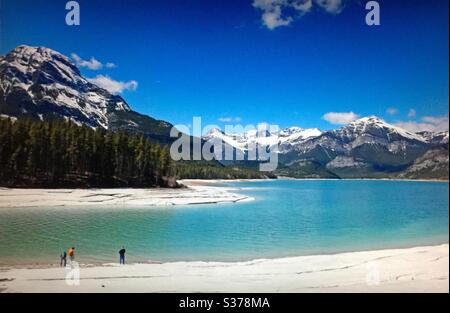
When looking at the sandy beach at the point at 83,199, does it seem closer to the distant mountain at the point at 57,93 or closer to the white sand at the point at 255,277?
the distant mountain at the point at 57,93

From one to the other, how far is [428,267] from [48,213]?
2417 centimetres

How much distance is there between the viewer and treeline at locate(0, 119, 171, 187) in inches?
1390

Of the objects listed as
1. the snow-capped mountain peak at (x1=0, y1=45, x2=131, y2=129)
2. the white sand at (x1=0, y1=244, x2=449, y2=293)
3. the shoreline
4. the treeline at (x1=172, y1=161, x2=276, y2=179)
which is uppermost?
the snow-capped mountain peak at (x1=0, y1=45, x2=131, y2=129)

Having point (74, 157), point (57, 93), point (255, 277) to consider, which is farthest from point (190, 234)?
point (57, 93)

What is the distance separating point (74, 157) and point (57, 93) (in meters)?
14.7

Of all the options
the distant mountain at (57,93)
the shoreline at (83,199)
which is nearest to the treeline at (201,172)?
the distant mountain at (57,93)

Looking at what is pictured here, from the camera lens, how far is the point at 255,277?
1392 cm

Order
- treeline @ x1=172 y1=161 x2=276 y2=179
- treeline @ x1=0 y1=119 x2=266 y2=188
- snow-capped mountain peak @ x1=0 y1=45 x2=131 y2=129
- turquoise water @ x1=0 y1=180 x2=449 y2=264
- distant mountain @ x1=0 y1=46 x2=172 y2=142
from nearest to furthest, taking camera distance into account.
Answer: turquoise water @ x1=0 y1=180 x2=449 y2=264 < snow-capped mountain peak @ x1=0 y1=45 x2=131 y2=129 < distant mountain @ x1=0 y1=46 x2=172 y2=142 < treeline @ x1=0 y1=119 x2=266 y2=188 < treeline @ x1=172 y1=161 x2=276 y2=179

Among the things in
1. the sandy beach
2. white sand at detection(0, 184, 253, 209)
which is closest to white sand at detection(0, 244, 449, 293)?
white sand at detection(0, 184, 253, 209)

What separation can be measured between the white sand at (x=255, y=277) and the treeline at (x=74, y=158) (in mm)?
21567

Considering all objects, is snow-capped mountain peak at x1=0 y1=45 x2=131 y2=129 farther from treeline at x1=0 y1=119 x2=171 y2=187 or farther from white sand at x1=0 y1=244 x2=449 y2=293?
white sand at x1=0 y1=244 x2=449 y2=293

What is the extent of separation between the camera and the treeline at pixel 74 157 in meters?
35.3
